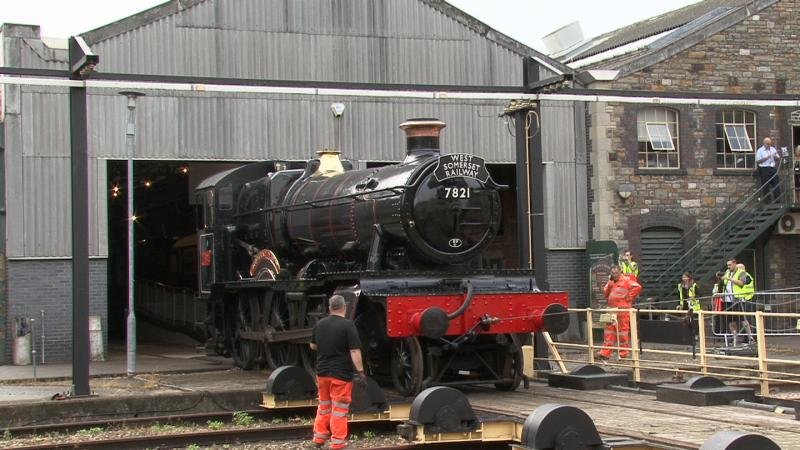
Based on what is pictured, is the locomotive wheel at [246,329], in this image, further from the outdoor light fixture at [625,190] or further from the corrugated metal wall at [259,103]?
the outdoor light fixture at [625,190]

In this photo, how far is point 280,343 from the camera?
16.0m

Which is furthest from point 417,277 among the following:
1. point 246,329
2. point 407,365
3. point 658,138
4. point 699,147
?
point 699,147

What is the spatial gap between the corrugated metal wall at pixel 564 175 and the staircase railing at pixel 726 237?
1.86m

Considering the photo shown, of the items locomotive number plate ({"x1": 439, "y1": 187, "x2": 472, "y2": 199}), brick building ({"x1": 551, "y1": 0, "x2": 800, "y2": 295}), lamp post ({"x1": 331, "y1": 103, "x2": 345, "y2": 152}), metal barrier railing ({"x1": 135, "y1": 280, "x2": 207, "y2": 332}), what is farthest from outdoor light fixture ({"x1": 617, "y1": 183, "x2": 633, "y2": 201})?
locomotive number plate ({"x1": 439, "y1": 187, "x2": 472, "y2": 199})

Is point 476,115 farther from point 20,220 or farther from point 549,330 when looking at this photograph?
point 549,330

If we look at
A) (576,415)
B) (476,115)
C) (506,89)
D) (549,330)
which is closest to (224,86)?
(506,89)

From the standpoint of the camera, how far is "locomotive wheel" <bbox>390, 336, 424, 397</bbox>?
12172 millimetres

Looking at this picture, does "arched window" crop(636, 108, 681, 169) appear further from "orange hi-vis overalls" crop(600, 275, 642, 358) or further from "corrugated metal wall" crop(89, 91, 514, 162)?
"orange hi-vis overalls" crop(600, 275, 642, 358)

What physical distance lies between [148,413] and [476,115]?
12.1 m

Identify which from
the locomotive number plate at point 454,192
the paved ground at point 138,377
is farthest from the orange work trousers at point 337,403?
the paved ground at point 138,377

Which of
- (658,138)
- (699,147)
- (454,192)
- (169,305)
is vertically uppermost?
(658,138)

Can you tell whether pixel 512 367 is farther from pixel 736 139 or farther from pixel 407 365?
pixel 736 139

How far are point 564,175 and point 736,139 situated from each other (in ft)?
14.0

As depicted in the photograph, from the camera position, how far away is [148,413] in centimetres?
1300
